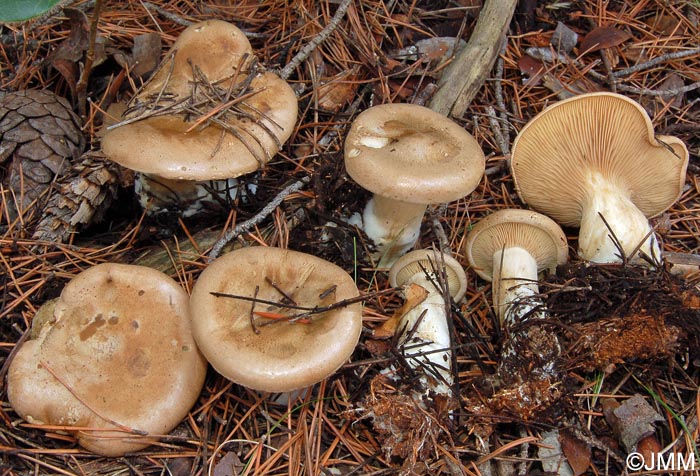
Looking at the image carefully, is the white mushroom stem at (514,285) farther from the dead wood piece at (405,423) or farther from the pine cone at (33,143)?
the pine cone at (33,143)

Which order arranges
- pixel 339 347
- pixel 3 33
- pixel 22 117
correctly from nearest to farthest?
pixel 339 347 → pixel 22 117 → pixel 3 33

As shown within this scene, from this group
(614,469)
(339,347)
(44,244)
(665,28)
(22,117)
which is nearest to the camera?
(339,347)

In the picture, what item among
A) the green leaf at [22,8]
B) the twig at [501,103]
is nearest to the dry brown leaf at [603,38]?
the twig at [501,103]

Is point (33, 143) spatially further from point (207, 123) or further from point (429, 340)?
point (429, 340)

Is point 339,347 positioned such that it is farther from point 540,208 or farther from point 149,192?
point 540,208

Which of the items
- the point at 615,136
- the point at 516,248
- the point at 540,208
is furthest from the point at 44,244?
the point at 615,136

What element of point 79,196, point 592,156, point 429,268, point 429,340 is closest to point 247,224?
point 79,196
